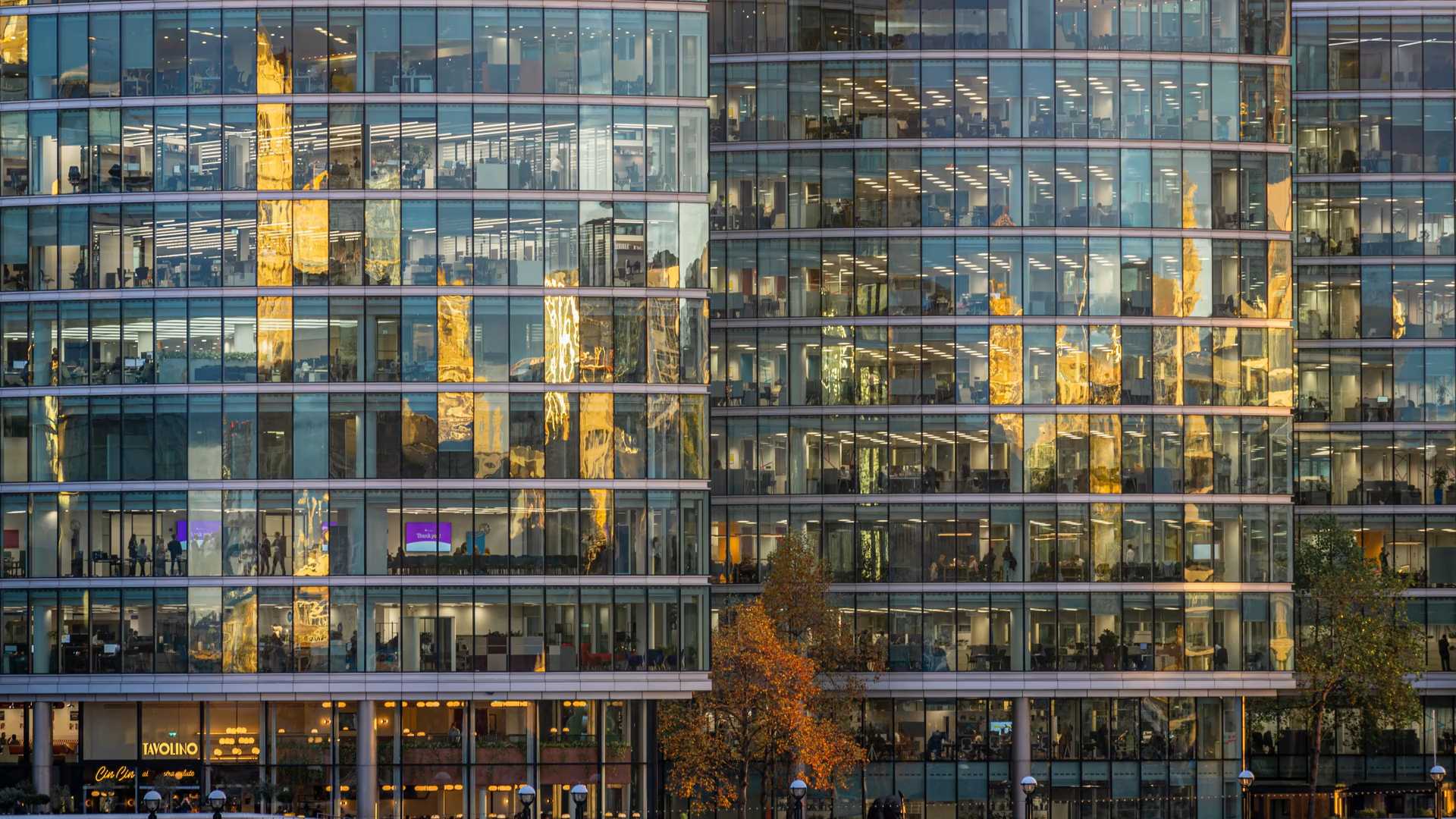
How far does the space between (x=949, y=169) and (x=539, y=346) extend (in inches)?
859

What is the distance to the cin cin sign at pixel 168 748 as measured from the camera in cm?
9912

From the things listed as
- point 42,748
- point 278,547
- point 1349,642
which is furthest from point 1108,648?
point 42,748

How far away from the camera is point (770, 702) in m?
96.2

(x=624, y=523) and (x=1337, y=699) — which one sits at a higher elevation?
(x=624, y=523)

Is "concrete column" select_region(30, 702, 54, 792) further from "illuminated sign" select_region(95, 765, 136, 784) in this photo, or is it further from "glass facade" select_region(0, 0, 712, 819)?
"illuminated sign" select_region(95, 765, 136, 784)

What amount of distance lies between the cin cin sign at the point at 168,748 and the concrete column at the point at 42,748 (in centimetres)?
352

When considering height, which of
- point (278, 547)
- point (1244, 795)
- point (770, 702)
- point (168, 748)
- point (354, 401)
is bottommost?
point (1244, 795)

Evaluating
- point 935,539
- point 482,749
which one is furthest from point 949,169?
point 482,749

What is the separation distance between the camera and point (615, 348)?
9825 centimetres

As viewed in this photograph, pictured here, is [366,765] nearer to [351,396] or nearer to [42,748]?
[42,748]

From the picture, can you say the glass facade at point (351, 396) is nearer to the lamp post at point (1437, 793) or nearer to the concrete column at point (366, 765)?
the concrete column at point (366, 765)

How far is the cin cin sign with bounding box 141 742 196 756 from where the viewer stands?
9912 centimetres

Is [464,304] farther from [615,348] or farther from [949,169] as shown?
[949,169]

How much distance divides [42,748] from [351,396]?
58.0 ft
